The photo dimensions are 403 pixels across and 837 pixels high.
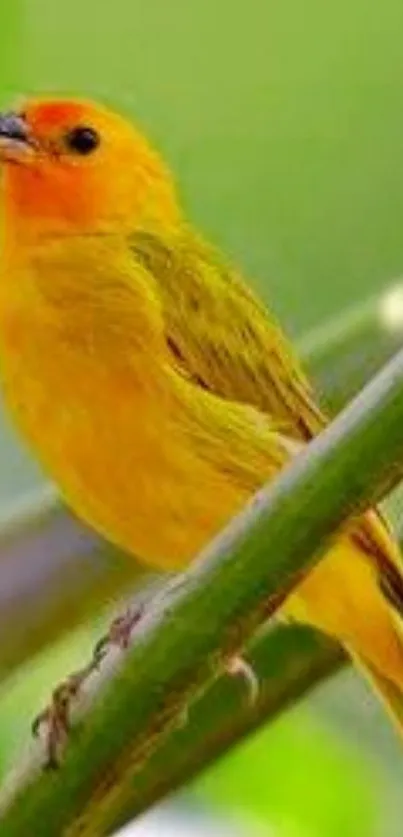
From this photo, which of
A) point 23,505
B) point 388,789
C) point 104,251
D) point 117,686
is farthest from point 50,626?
point 388,789

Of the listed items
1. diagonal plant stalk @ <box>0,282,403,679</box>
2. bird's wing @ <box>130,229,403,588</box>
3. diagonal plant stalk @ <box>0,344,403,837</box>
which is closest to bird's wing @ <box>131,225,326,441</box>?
bird's wing @ <box>130,229,403,588</box>

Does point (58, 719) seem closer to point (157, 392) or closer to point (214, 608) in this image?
point (214, 608)

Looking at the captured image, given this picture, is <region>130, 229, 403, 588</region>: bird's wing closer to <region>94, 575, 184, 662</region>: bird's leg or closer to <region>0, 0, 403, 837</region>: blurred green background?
<region>0, 0, 403, 837</region>: blurred green background

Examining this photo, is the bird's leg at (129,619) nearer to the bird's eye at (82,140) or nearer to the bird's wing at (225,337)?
the bird's wing at (225,337)

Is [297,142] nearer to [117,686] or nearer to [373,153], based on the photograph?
[373,153]

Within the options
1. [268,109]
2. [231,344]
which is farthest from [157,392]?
[268,109]

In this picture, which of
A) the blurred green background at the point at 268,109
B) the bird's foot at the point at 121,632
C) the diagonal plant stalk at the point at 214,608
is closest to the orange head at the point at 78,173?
the blurred green background at the point at 268,109
